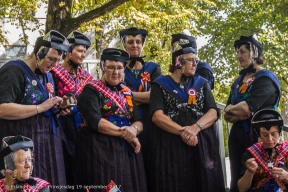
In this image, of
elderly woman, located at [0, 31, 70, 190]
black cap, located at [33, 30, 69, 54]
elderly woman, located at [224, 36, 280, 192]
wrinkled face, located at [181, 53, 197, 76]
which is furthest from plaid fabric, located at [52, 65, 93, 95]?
elderly woman, located at [224, 36, 280, 192]

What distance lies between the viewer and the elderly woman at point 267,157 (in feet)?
17.2

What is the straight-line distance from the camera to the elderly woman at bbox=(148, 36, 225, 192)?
5590 millimetres

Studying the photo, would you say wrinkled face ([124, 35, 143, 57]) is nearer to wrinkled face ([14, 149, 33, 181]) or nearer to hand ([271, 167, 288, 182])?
hand ([271, 167, 288, 182])

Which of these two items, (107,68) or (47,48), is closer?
(47,48)

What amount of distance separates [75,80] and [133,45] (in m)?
0.74

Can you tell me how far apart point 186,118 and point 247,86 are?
2.53ft

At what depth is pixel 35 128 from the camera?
5090 millimetres

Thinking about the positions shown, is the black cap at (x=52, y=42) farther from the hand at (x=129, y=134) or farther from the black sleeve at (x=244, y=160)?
the black sleeve at (x=244, y=160)

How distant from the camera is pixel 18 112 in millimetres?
4926

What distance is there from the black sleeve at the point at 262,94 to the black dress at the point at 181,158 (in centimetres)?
38

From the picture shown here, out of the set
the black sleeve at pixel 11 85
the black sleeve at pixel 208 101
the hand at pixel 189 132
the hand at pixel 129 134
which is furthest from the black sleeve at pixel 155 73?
the black sleeve at pixel 11 85

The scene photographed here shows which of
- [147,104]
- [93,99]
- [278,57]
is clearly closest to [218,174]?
[147,104]

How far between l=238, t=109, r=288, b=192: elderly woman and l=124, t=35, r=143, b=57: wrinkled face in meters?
1.50

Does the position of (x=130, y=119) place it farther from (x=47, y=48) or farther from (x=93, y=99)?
(x=47, y=48)
